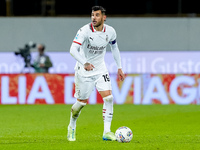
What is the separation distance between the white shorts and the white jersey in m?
0.08

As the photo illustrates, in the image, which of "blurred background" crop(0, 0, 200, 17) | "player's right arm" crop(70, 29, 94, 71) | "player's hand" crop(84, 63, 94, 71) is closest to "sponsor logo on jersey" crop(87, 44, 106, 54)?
"player's right arm" crop(70, 29, 94, 71)

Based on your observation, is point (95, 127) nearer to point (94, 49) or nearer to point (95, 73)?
point (95, 73)

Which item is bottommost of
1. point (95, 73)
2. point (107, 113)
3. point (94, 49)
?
point (107, 113)

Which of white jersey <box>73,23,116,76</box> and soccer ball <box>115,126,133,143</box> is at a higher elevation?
white jersey <box>73,23,116,76</box>

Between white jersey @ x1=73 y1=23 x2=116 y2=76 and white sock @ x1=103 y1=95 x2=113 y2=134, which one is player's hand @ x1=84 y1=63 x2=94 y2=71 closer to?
white jersey @ x1=73 y1=23 x2=116 y2=76

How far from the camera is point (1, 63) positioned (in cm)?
2045

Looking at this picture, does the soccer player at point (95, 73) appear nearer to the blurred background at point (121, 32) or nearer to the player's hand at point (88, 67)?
the player's hand at point (88, 67)

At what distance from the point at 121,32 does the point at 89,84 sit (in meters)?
13.1

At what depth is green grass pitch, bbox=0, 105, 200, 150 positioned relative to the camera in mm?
8125

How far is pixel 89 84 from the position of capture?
28.0ft

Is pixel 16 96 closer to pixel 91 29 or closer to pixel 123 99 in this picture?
pixel 123 99

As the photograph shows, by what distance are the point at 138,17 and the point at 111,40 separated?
1287cm

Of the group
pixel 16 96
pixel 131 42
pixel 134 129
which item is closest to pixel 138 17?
pixel 131 42

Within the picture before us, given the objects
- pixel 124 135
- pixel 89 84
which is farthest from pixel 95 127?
pixel 124 135
